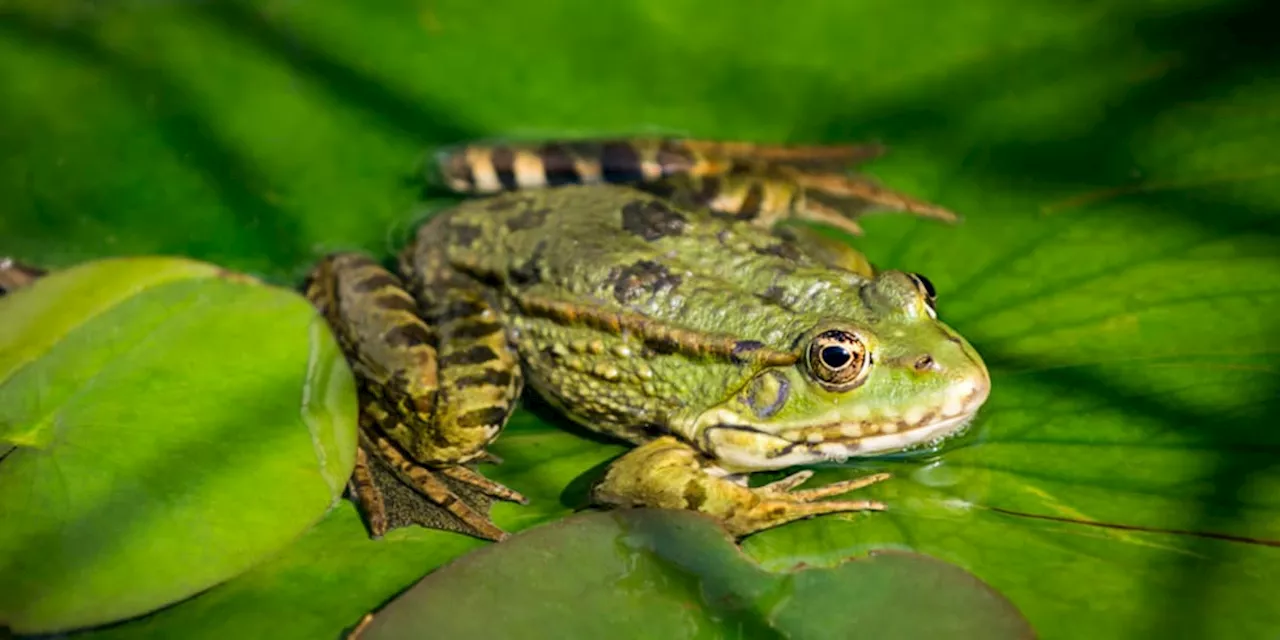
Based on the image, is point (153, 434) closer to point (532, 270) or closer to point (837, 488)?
point (532, 270)

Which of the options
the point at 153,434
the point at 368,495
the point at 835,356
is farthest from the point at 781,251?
the point at 153,434

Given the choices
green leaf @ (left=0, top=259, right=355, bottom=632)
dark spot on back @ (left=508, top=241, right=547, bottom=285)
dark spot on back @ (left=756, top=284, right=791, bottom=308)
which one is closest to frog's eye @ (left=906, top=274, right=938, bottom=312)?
dark spot on back @ (left=756, top=284, right=791, bottom=308)

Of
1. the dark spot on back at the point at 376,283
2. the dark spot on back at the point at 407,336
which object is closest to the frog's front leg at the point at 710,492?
the dark spot on back at the point at 407,336

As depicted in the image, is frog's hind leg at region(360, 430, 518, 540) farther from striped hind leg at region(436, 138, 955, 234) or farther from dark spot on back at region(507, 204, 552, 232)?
striped hind leg at region(436, 138, 955, 234)

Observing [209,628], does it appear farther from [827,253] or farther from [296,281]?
[827,253]

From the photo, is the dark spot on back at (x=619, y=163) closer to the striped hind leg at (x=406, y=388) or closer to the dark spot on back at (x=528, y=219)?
the dark spot on back at (x=528, y=219)

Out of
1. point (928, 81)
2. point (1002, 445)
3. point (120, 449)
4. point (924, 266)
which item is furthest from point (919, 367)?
point (120, 449)
